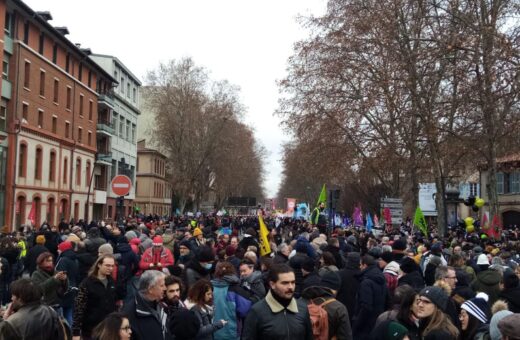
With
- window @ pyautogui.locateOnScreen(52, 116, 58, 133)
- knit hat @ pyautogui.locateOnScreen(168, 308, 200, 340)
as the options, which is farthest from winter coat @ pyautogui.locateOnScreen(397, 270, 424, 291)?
window @ pyautogui.locateOnScreen(52, 116, 58, 133)

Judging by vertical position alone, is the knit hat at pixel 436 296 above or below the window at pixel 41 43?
below

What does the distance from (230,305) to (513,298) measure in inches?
128

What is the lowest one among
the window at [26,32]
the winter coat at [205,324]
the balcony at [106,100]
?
the winter coat at [205,324]

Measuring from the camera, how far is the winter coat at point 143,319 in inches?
197

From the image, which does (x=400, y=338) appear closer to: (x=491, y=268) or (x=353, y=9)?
(x=491, y=268)

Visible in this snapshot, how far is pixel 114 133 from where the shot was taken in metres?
53.3

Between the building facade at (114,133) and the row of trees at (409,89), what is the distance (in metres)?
20.6

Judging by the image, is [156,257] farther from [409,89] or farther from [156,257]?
[409,89]

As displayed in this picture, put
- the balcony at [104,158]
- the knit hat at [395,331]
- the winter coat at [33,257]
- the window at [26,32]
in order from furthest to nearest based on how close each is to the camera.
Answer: the balcony at [104,158] → the window at [26,32] → the winter coat at [33,257] → the knit hat at [395,331]

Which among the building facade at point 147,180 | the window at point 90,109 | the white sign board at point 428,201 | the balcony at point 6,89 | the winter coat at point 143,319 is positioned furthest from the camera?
the building facade at point 147,180

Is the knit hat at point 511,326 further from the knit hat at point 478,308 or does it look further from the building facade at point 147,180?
the building facade at point 147,180

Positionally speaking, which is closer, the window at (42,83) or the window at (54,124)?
the window at (42,83)

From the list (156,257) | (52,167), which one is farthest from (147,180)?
(156,257)

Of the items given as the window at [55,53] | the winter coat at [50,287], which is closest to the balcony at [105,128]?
the window at [55,53]
